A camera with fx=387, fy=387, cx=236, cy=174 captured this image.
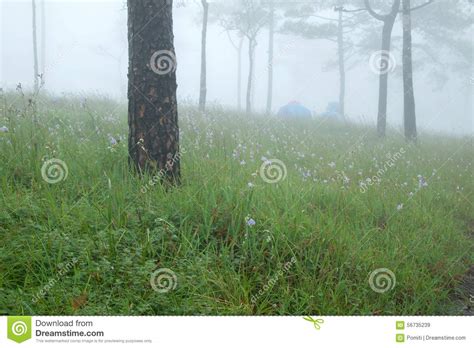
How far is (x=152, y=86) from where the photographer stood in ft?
12.9

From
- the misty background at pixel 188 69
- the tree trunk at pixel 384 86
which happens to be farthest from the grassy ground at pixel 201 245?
the misty background at pixel 188 69

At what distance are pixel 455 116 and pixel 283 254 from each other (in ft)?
195

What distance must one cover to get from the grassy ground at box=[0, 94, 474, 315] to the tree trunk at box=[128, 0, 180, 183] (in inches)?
11.5

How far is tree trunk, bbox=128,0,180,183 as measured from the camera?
3.89 meters

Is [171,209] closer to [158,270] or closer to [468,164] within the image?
[158,270]
